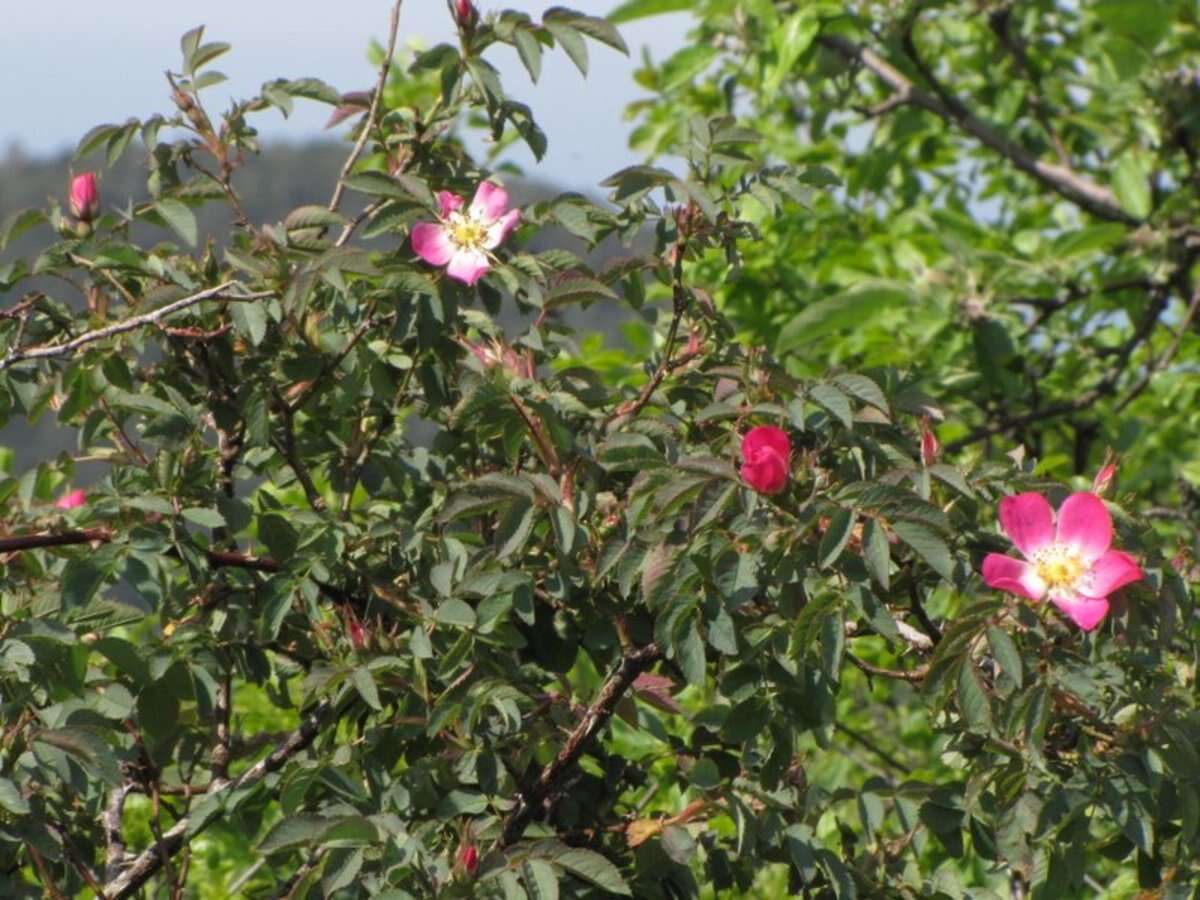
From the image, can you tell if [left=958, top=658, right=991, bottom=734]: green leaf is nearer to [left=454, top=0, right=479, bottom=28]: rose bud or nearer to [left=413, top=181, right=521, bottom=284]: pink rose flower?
[left=413, top=181, right=521, bottom=284]: pink rose flower

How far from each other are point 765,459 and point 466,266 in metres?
0.42

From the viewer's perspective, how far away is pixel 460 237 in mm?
1845

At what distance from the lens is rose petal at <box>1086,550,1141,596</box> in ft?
5.30

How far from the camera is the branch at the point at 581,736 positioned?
178cm

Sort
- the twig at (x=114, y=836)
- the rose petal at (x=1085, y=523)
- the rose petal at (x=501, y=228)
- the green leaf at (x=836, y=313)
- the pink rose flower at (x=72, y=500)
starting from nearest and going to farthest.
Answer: the rose petal at (x=1085, y=523) → the rose petal at (x=501, y=228) → the twig at (x=114, y=836) → the pink rose flower at (x=72, y=500) → the green leaf at (x=836, y=313)

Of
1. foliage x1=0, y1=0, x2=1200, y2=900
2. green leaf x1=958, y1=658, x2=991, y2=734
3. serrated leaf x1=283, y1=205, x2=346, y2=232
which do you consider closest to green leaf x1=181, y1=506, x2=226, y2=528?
foliage x1=0, y1=0, x2=1200, y2=900

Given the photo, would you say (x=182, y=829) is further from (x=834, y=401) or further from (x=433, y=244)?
(x=834, y=401)

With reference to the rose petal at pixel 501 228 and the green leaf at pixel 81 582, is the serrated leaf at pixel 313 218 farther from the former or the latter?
the green leaf at pixel 81 582

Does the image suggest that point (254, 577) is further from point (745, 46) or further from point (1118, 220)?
point (1118, 220)

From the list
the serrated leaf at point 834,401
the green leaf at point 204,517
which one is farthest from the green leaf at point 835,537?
the green leaf at point 204,517

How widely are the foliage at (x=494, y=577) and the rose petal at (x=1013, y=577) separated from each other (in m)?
0.01

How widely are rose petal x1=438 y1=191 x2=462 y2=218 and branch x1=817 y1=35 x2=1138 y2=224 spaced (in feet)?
6.56

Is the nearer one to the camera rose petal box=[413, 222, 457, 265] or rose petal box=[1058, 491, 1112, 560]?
rose petal box=[1058, 491, 1112, 560]

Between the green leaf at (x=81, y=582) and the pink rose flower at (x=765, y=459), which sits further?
the green leaf at (x=81, y=582)
